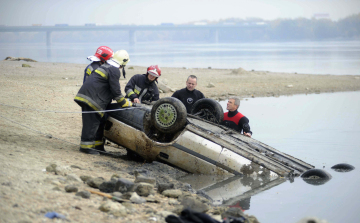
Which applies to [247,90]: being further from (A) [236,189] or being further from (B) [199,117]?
(A) [236,189]

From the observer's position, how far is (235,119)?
27.6ft

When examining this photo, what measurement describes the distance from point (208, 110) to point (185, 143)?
60.1 inches

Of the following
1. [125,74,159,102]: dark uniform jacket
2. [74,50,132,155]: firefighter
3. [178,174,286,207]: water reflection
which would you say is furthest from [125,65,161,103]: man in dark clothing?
[178,174,286,207]: water reflection

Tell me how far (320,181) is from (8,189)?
5.12m

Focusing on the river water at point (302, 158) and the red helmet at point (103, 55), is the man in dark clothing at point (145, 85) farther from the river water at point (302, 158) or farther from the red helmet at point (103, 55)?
the river water at point (302, 158)

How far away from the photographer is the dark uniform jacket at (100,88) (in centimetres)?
732

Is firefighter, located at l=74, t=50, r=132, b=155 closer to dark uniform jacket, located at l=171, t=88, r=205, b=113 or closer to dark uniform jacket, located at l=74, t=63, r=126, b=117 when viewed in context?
dark uniform jacket, located at l=74, t=63, r=126, b=117

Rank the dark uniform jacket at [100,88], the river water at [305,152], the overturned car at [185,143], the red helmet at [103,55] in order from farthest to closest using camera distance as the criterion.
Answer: the red helmet at [103,55] → the dark uniform jacket at [100,88] → the overturned car at [185,143] → the river water at [305,152]

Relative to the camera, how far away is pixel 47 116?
427 inches

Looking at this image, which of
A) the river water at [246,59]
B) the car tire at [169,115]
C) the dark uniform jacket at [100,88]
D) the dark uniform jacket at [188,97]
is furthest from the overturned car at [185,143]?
the river water at [246,59]

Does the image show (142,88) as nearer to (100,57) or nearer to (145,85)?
(145,85)

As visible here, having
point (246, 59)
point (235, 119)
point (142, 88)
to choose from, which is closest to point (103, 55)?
point (142, 88)

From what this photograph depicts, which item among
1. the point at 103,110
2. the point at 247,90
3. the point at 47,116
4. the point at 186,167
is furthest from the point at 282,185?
the point at 247,90

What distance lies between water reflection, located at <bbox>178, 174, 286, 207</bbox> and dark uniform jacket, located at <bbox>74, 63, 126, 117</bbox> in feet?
6.06
